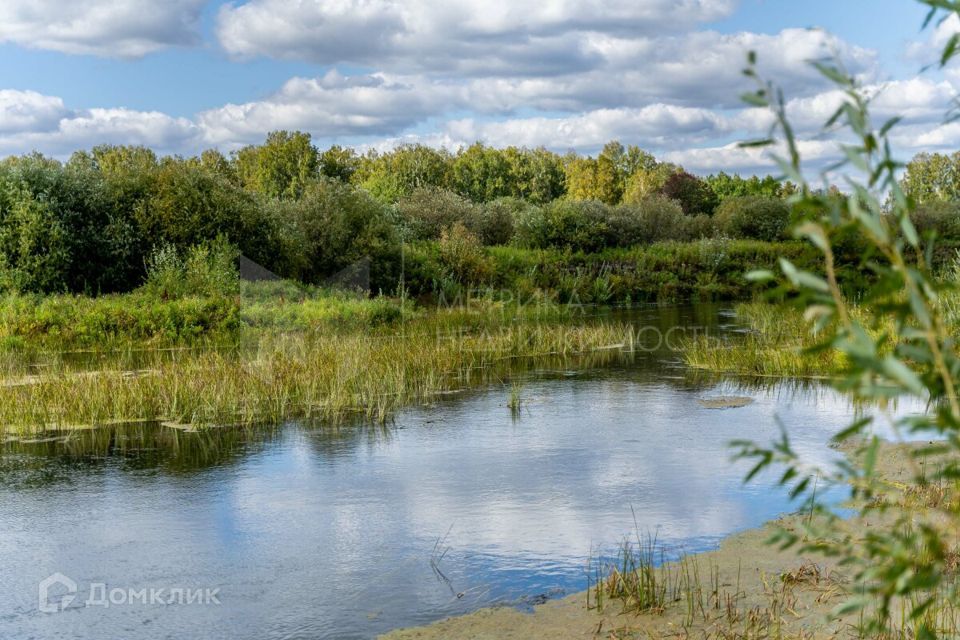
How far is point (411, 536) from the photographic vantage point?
7.43 meters

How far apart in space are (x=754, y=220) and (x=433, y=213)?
18.3 m

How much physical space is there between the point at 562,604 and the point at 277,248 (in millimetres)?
22117

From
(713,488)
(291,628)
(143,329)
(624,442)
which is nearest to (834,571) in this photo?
(713,488)

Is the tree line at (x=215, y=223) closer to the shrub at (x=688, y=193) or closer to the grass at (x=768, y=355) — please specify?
the grass at (x=768, y=355)

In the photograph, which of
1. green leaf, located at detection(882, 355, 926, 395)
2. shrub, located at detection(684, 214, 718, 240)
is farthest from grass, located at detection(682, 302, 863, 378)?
shrub, located at detection(684, 214, 718, 240)

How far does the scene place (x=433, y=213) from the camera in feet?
122

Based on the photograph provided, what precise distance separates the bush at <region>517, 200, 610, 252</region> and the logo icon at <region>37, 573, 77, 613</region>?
103ft

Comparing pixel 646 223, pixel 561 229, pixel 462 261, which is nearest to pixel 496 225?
pixel 561 229

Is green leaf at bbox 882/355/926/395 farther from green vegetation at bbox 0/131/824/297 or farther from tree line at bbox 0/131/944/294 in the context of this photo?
green vegetation at bbox 0/131/824/297

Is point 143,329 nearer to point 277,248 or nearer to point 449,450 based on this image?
point 277,248

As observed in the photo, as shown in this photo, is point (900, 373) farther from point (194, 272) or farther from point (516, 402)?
point (194, 272)

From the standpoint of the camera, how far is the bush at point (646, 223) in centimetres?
3944

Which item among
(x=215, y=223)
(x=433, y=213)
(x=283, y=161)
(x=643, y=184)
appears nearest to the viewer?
(x=215, y=223)

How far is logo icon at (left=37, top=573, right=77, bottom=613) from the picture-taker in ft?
20.2
